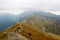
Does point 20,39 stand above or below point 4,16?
below

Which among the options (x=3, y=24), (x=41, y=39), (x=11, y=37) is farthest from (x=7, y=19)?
(x=11, y=37)

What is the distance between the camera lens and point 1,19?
1542 inches

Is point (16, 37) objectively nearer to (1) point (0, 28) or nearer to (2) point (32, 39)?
(2) point (32, 39)

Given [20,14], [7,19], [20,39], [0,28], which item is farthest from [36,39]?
[7,19]

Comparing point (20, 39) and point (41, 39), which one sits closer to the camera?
point (20, 39)

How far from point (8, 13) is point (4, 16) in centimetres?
156

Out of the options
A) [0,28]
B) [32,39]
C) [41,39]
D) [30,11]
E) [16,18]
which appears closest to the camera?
[32,39]

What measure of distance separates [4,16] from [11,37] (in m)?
21.9

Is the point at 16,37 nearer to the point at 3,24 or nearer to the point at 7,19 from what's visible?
the point at 3,24

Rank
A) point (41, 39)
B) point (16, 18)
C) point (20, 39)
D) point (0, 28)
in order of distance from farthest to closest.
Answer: point (16, 18)
point (0, 28)
point (41, 39)
point (20, 39)

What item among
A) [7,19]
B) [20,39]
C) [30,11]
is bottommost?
[20,39]

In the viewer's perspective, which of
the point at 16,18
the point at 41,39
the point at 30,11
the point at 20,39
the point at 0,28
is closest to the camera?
the point at 20,39

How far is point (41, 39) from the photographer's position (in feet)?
75.1

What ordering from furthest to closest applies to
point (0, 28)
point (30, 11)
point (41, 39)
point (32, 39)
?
point (30, 11) → point (0, 28) → point (41, 39) → point (32, 39)
